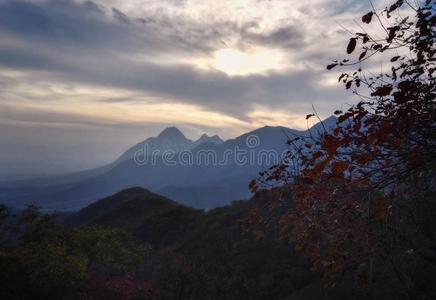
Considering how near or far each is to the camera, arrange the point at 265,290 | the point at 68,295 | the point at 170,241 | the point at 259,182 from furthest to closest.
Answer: the point at 170,241 < the point at 265,290 < the point at 68,295 < the point at 259,182

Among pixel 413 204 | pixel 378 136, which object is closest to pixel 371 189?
pixel 378 136

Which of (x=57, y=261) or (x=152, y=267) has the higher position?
(x=57, y=261)

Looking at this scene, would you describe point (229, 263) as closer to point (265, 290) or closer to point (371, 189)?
point (265, 290)

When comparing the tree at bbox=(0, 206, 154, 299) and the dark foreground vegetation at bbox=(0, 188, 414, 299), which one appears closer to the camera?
the tree at bbox=(0, 206, 154, 299)

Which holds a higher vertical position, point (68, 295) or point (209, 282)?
point (68, 295)

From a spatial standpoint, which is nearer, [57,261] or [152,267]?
[57,261]

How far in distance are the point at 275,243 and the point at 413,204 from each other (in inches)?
963

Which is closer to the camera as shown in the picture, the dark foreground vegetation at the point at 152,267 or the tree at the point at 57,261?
the tree at the point at 57,261

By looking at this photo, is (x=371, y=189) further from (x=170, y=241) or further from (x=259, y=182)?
(x=170, y=241)

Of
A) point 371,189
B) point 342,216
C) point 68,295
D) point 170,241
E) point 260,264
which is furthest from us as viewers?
point 170,241

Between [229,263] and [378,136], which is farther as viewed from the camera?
[229,263]

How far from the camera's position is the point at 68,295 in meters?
20.0

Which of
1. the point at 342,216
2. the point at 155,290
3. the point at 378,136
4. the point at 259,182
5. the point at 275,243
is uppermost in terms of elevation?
the point at 378,136

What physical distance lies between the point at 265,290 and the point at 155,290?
26.0 ft
